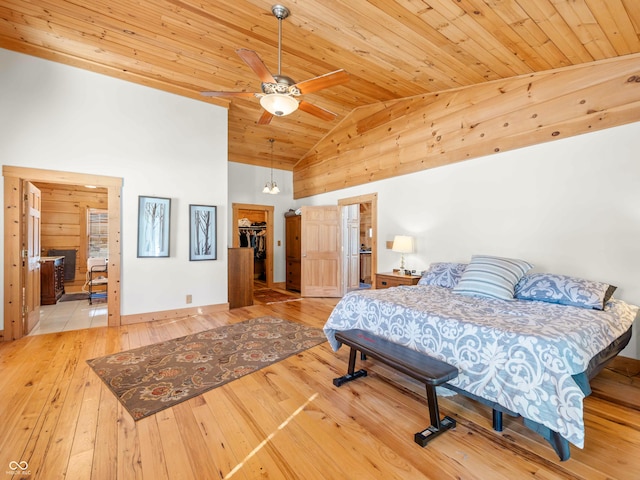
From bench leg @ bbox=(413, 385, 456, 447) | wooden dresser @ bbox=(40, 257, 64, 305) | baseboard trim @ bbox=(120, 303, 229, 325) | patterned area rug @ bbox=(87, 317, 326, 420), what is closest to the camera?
bench leg @ bbox=(413, 385, 456, 447)

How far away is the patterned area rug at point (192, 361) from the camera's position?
2.29 meters

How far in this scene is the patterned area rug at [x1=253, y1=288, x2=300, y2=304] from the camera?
5793mm

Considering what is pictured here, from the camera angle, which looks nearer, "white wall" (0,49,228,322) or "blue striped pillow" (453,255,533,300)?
"blue striped pillow" (453,255,533,300)

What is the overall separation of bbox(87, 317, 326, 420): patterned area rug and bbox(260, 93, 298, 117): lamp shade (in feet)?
7.84

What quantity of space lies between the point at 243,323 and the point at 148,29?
147 inches

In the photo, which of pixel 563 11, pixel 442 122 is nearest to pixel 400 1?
pixel 563 11

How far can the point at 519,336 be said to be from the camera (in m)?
1.73

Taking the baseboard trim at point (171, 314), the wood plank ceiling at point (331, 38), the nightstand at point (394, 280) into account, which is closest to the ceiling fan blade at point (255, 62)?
the wood plank ceiling at point (331, 38)

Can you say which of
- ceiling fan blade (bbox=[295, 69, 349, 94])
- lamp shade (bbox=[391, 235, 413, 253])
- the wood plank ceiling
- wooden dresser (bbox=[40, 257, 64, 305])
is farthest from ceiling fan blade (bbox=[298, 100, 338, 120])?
wooden dresser (bbox=[40, 257, 64, 305])

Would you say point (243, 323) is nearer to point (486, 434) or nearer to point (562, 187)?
point (486, 434)

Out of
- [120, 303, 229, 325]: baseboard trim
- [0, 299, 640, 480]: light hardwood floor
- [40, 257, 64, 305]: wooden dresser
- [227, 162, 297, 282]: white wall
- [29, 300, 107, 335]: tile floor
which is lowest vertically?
[0, 299, 640, 480]: light hardwood floor

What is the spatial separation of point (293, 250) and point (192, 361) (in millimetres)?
4352

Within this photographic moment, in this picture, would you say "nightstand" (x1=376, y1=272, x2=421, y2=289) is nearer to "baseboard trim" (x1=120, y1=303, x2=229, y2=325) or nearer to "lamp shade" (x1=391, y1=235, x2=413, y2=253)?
"lamp shade" (x1=391, y1=235, x2=413, y2=253)

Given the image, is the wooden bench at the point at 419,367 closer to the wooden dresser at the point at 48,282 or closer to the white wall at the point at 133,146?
the white wall at the point at 133,146
